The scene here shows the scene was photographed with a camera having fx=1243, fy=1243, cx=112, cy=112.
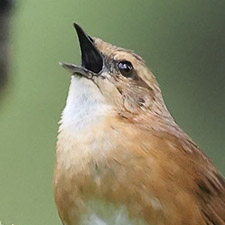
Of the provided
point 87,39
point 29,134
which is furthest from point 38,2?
point 87,39

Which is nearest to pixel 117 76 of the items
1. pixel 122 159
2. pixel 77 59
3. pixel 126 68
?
pixel 126 68

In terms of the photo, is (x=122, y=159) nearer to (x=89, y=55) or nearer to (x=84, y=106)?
(x=84, y=106)

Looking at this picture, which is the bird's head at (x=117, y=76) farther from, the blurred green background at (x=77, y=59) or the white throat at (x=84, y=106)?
the blurred green background at (x=77, y=59)

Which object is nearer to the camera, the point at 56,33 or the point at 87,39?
the point at 87,39

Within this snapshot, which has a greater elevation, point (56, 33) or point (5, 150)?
point (56, 33)

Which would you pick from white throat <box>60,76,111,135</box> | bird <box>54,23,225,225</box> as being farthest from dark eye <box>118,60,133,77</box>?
white throat <box>60,76,111,135</box>

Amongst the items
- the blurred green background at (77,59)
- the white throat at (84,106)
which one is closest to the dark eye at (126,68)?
the white throat at (84,106)

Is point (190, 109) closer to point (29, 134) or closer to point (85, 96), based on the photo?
point (29, 134)
